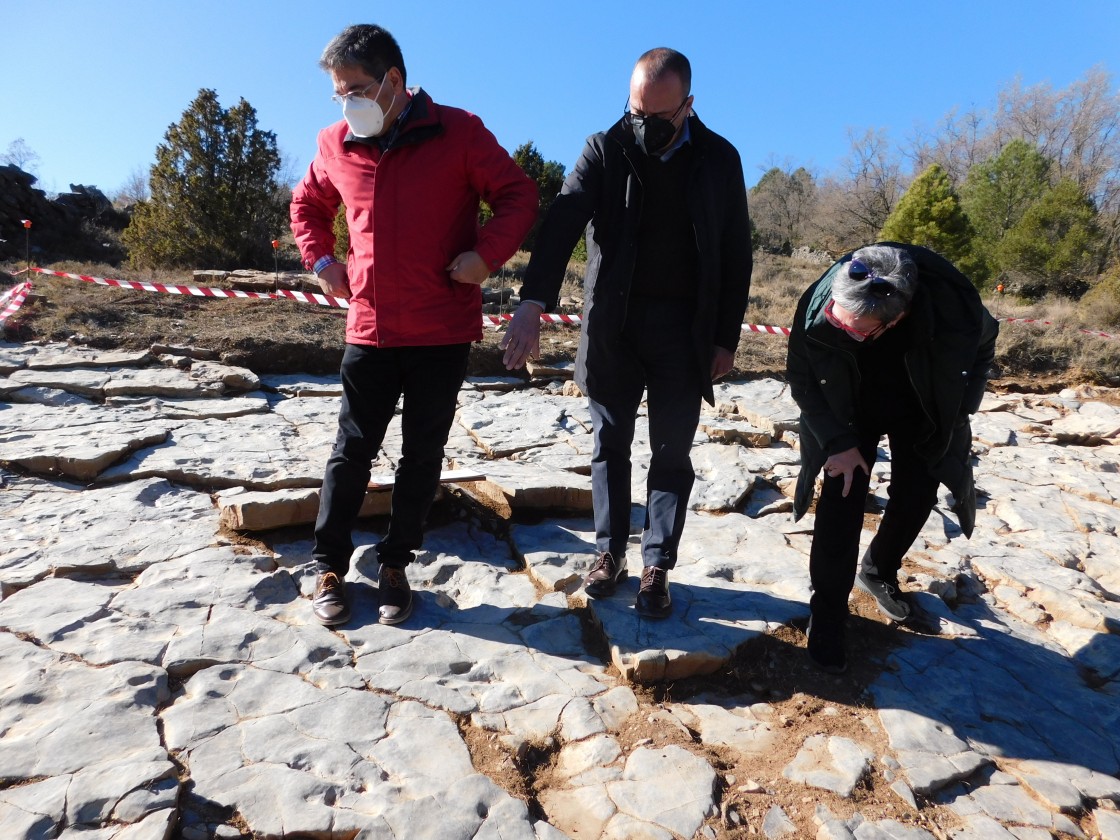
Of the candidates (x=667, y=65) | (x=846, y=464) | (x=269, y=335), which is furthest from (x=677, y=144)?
(x=269, y=335)

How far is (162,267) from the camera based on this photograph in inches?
531

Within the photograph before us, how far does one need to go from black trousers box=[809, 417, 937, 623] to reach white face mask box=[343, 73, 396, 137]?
5.82 ft

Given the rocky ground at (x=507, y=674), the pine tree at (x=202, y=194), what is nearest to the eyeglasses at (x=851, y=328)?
the rocky ground at (x=507, y=674)

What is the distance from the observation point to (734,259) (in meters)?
2.57

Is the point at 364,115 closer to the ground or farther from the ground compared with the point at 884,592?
farther from the ground

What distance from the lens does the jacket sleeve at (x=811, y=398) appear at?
235cm

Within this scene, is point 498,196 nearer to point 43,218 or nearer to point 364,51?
point 364,51

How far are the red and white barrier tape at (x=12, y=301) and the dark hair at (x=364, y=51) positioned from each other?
17.4ft

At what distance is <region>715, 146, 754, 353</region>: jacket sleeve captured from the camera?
254cm

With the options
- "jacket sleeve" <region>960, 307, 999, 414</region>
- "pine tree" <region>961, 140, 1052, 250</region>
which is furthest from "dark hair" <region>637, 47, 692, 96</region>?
"pine tree" <region>961, 140, 1052, 250</region>

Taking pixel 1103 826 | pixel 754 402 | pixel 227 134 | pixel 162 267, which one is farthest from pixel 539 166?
pixel 1103 826

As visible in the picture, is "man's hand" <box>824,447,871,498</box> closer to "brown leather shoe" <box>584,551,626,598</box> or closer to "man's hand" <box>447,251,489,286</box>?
"brown leather shoe" <box>584,551,626,598</box>

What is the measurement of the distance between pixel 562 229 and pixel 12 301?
6.55m

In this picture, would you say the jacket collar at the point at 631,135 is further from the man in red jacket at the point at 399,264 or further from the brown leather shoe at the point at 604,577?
the brown leather shoe at the point at 604,577
